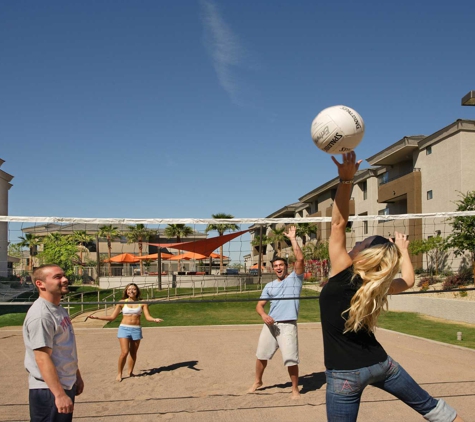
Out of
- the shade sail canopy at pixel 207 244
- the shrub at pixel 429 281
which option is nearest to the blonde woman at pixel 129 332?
the shade sail canopy at pixel 207 244

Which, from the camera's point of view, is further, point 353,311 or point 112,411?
point 112,411

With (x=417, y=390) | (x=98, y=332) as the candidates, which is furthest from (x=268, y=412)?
(x=98, y=332)

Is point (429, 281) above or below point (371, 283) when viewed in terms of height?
below

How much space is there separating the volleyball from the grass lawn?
6621mm

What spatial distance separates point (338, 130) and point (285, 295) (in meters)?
3.66

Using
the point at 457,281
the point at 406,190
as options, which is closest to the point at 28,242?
the point at 457,281

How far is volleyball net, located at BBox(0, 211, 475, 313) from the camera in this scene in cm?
858

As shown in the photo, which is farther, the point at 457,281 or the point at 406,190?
the point at 406,190

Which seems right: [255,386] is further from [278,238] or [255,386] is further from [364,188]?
[278,238]

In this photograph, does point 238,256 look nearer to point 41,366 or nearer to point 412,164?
point 41,366

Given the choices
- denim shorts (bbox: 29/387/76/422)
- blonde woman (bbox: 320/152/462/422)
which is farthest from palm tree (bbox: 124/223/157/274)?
blonde woman (bbox: 320/152/462/422)

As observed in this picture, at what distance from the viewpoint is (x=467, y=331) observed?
47.9 ft

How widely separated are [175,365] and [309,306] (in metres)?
16.0

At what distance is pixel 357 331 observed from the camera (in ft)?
10.00
